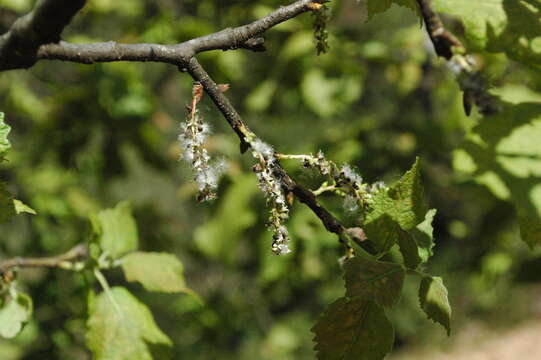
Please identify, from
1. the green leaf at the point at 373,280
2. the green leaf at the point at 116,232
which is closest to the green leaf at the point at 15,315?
the green leaf at the point at 116,232

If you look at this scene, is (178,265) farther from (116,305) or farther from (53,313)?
(53,313)

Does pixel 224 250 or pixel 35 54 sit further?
pixel 224 250

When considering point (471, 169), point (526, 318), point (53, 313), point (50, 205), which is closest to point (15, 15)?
point (50, 205)

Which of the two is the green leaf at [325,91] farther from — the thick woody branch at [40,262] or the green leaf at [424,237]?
the green leaf at [424,237]

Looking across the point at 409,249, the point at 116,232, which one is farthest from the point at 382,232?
the point at 116,232

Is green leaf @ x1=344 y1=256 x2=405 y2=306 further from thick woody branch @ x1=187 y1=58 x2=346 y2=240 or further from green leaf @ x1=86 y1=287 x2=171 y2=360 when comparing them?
green leaf @ x1=86 y1=287 x2=171 y2=360

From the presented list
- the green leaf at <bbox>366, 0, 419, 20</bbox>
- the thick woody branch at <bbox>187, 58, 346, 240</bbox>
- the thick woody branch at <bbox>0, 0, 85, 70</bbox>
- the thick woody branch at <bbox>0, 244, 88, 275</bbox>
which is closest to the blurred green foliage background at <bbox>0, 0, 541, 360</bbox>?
the thick woody branch at <bbox>0, 244, 88, 275</bbox>
